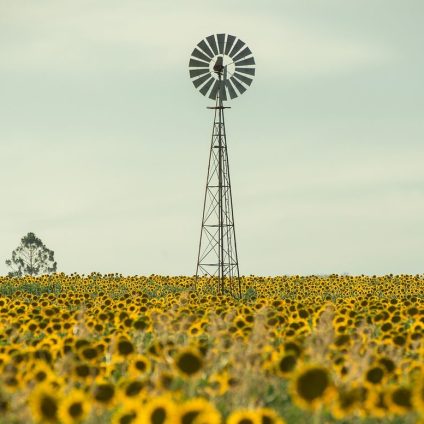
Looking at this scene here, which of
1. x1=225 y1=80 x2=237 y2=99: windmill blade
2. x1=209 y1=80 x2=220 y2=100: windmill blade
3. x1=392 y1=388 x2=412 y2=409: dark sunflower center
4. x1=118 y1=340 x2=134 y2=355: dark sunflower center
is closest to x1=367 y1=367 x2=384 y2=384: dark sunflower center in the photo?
x1=392 y1=388 x2=412 y2=409: dark sunflower center

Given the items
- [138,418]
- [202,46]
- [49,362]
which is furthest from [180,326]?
[202,46]

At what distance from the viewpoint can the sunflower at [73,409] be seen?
6688 millimetres

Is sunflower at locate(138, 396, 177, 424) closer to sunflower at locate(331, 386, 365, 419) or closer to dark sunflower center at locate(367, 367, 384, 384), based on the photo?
sunflower at locate(331, 386, 365, 419)

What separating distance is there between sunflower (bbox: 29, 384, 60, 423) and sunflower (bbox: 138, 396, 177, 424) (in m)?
0.81

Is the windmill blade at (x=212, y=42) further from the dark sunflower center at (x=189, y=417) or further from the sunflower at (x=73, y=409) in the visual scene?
the dark sunflower center at (x=189, y=417)

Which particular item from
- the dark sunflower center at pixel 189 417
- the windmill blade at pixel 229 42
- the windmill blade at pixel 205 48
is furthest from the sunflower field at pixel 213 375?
the windmill blade at pixel 205 48

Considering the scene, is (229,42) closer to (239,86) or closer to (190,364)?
(239,86)

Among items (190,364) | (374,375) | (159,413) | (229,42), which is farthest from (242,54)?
(159,413)

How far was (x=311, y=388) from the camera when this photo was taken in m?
6.63

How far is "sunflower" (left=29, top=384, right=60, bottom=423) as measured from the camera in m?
6.61

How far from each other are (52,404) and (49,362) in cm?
294

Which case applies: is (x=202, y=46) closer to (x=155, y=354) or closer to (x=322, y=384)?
(x=155, y=354)

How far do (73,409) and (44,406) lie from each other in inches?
10.1

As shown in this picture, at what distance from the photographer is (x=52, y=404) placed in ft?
21.9
